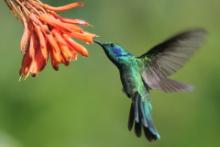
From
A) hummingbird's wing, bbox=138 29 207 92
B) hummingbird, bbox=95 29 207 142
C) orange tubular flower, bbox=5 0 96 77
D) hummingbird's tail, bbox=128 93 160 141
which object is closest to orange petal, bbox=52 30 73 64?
orange tubular flower, bbox=5 0 96 77

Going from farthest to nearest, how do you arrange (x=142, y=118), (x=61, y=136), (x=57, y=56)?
(x=61, y=136)
(x=142, y=118)
(x=57, y=56)

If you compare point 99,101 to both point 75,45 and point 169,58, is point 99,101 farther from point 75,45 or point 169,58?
point 75,45

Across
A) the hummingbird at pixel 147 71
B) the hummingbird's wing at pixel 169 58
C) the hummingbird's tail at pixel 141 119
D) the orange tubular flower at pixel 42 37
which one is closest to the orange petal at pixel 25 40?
the orange tubular flower at pixel 42 37

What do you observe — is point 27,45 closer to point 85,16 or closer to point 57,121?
point 57,121

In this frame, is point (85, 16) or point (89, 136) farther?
point (85, 16)

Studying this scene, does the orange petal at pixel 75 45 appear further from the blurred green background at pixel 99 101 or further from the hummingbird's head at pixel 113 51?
the blurred green background at pixel 99 101

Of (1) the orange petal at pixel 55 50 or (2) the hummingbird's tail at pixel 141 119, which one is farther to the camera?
(2) the hummingbird's tail at pixel 141 119

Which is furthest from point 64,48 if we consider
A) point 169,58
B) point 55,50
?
point 169,58

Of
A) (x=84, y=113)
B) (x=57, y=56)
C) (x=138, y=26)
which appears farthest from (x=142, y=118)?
(x=138, y=26)
